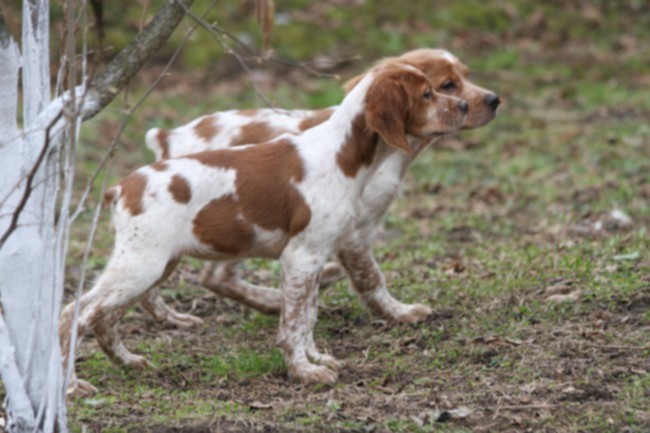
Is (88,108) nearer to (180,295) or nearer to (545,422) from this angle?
(545,422)

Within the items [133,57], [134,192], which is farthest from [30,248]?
[134,192]

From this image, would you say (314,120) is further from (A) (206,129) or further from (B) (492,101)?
(B) (492,101)

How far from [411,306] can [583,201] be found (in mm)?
3496

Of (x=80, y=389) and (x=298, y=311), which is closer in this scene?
(x=80, y=389)

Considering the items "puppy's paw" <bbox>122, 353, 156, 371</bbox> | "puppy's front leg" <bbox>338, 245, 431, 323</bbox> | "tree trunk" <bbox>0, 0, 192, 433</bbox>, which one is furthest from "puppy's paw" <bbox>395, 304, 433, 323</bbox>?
"tree trunk" <bbox>0, 0, 192, 433</bbox>

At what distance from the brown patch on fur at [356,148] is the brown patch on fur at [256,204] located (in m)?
0.23

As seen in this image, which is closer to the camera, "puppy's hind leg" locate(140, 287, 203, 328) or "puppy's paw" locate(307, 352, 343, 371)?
"puppy's paw" locate(307, 352, 343, 371)

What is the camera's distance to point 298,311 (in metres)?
5.37

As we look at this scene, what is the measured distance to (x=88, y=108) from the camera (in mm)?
4340

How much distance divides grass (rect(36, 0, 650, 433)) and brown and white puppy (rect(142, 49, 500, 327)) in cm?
14

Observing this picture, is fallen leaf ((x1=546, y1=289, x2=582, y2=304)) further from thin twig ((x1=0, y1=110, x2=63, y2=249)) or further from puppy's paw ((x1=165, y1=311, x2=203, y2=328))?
thin twig ((x1=0, y1=110, x2=63, y2=249))

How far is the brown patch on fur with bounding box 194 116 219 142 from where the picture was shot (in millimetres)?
6445

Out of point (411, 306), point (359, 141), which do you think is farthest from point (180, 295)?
point (359, 141)

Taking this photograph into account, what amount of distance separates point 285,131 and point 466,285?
160 centimetres
